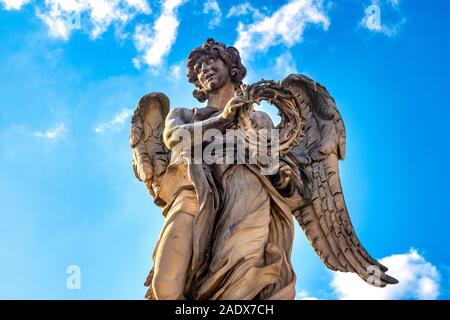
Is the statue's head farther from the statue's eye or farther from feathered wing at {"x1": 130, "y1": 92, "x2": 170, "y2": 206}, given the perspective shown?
feathered wing at {"x1": 130, "y1": 92, "x2": 170, "y2": 206}

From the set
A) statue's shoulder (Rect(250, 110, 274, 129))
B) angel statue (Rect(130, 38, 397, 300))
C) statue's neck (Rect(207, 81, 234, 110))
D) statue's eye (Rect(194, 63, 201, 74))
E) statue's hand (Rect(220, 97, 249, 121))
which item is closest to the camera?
angel statue (Rect(130, 38, 397, 300))

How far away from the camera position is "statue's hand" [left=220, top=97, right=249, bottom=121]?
8586 mm

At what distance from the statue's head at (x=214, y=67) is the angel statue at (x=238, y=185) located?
0.01 metres

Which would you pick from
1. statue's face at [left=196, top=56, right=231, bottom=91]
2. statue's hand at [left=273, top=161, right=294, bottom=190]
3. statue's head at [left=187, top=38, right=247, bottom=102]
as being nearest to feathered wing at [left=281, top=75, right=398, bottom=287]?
statue's hand at [left=273, top=161, right=294, bottom=190]

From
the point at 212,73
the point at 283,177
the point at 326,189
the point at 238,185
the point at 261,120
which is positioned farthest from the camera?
the point at 212,73

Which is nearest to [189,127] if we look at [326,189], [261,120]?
[261,120]

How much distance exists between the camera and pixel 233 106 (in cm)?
859

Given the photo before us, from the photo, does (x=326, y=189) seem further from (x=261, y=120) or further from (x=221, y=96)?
(x=221, y=96)

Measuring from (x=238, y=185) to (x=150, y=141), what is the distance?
1.67m

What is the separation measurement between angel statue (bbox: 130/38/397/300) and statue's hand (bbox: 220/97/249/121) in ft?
0.03

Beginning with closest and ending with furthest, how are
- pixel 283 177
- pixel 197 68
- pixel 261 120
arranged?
pixel 283 177 → pixel 261 120 → pixel 197 68

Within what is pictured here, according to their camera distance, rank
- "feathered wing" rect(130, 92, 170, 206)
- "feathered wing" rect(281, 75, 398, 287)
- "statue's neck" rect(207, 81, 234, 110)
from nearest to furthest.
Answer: "feathered wing" rect(281, 75, 398, 287)
"feathered wing" rect(130, 92, 170, 206)
"statue's neck" rect(207, 81, 234, 110)
